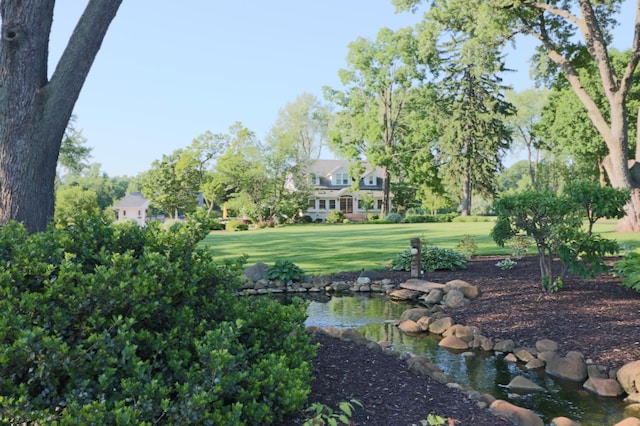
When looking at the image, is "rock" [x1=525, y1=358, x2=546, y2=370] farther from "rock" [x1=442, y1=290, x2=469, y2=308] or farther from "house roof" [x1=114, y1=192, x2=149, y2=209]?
"house roof" [x1=114, y1=192, x2=149, y2=209]

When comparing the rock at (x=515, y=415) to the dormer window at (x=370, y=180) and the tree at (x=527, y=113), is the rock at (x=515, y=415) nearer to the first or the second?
the dormer window at (x=370, y=180)

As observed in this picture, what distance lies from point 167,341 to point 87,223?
1.09 meters

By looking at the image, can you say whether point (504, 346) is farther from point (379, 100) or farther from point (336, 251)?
point (379, 100)

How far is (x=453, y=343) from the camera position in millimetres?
6648

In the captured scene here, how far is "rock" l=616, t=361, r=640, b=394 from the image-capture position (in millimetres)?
4949

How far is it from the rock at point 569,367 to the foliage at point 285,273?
20.1 ft

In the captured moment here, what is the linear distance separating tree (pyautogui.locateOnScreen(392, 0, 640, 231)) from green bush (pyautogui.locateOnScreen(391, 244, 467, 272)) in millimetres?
9110

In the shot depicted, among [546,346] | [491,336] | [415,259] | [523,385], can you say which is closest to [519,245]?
[415,259]

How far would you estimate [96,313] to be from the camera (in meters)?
2.73

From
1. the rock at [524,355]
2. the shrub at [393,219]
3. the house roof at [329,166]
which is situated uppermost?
the house roof at [329,166]

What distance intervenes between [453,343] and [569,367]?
1.49 meters

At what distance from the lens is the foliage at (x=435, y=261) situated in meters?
12.0

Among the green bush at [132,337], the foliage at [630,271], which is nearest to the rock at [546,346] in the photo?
the foliage at [630,271]

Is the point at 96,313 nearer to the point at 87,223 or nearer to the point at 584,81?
the point at 87,223
